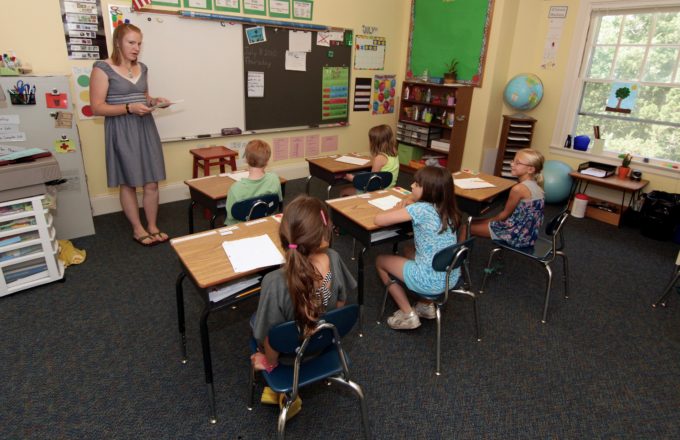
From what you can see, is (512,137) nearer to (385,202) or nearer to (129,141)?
(385,202)

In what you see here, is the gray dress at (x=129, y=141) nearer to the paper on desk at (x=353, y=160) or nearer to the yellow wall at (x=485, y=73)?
the yellow wall at (x=485, y=73)

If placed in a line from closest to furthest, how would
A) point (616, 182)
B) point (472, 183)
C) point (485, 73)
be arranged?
point (472, 183)
point (616, 182)
point (485, 73)

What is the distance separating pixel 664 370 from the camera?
2404mm

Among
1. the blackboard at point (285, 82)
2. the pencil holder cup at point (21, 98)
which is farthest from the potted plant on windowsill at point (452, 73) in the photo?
the pencil holder cup at point (21, 98)

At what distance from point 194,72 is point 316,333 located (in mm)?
3703

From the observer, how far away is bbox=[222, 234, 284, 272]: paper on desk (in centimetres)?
185

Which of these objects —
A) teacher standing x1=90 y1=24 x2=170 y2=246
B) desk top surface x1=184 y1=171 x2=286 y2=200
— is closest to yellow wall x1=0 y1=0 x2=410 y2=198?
teacher standing x1=90 y1=24 x2=170 y2=246

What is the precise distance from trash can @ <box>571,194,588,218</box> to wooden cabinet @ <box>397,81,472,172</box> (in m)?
1.52

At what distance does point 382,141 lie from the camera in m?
3.60

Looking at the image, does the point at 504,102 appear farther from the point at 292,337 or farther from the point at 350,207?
the point at 292,337

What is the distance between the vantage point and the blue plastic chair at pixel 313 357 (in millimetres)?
1495

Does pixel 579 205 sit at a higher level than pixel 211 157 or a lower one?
lower

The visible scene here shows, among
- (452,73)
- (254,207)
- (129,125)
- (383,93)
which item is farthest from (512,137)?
(129,125)

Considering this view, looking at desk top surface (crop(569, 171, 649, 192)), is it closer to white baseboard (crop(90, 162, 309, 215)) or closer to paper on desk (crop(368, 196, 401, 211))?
paper on desk (crop(368, 196, 401, 211))
